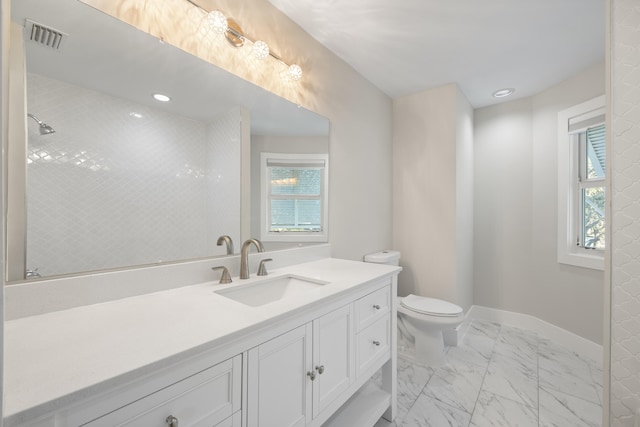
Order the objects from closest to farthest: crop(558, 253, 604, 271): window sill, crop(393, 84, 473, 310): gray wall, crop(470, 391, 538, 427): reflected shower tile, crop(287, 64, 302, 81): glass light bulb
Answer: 1. crop(470, 391, 538, 427): reflected shower tile
2. crop(287, 64, 302, 81): glass light bulb
3. crop(558, 253, 604, 271): window sill
4. crop(393, 84, 473, 310): gray wall

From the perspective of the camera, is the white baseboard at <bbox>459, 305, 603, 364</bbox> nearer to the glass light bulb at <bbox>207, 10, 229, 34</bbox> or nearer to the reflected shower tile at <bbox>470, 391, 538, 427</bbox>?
the reflected shower tile at <bbox>470, 391, 538, 427</bbox>

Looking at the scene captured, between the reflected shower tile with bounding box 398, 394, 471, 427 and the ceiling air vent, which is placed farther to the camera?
the reflected shower tile with bounding box 398, 394, 471, 427

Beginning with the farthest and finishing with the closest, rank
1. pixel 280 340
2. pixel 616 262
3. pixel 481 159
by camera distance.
→ 1. pixel 481 159
2. pixel 616 262
3. pixel 280 340

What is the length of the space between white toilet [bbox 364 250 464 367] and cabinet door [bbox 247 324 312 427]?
137 centimetres

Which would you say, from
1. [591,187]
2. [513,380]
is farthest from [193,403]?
[591,187]

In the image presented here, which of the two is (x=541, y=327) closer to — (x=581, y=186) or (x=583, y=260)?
(x=583, y=260)

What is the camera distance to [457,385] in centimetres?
195

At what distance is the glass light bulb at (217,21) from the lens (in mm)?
1292

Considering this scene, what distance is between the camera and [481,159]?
10.3 feet

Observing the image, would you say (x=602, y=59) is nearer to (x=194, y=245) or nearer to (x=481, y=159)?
(x=481, y=159)

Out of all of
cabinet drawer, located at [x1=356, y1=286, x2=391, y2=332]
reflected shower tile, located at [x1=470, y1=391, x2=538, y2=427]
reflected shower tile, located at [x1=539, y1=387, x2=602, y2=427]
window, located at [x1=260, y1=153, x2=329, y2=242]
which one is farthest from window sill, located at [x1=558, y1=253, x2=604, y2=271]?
window, located at [x1=260, y1=153, x2=329, y2=242]

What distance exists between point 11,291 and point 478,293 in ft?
12.1

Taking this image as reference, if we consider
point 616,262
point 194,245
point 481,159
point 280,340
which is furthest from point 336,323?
point 481,159

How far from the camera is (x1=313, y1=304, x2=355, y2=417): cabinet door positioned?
3.68 ft
